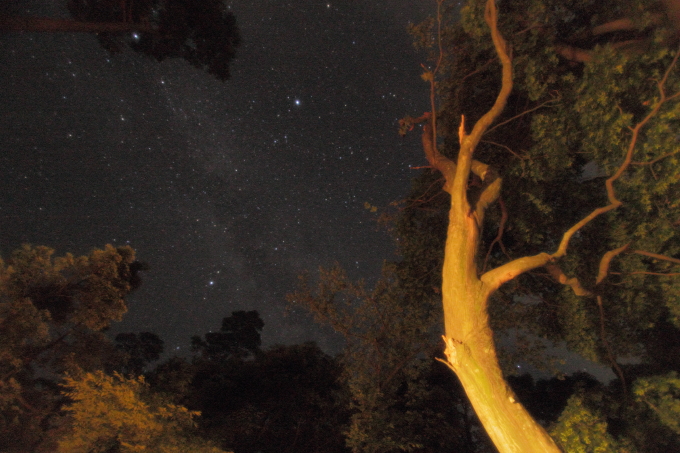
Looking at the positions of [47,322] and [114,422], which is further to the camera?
[47,322]

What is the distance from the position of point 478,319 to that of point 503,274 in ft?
2.87

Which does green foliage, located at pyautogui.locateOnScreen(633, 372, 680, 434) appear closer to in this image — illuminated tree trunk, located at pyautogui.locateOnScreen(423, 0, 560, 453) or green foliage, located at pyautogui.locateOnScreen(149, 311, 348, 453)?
illuminated tree trunk, located at pyautogui.locateOnScreen(423, 0, 560, 453)

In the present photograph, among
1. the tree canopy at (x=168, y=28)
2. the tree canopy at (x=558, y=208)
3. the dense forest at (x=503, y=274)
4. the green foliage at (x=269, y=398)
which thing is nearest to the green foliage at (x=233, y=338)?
the green foliage at (x=269, y=398)

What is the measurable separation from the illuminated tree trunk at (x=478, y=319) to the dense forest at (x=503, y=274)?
0.03 metres

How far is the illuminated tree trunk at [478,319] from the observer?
4.76 meters

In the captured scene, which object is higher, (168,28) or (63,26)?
(168,28)

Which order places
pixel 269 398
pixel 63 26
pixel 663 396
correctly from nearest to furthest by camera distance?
pixel 63 26
pixel 663 396
pixel 269 398

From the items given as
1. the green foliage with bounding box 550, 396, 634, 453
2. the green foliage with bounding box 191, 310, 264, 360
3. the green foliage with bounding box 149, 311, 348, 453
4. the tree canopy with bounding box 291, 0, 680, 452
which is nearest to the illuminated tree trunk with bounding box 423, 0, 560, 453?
the tree canopy with bounding box 291, 0, 680, 452

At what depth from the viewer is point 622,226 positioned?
28.8ft

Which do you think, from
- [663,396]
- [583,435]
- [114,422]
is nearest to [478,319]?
[583,435]

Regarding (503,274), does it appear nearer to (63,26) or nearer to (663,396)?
(663,396)

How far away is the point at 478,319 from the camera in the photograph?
210 inches

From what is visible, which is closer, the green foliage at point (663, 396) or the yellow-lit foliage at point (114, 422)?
the yellow-lit foliage at point (114, 422)

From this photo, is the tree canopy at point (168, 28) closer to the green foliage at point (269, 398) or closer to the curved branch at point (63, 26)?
the curved branch at point (63, 26)
